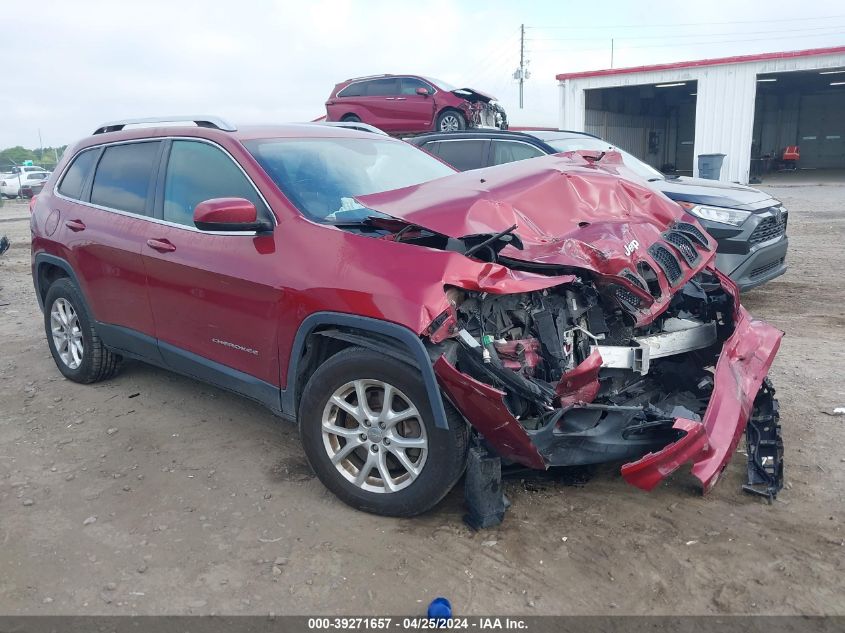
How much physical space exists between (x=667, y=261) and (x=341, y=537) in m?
2.14

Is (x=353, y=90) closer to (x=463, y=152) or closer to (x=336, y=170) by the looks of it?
(x=463, y=152)

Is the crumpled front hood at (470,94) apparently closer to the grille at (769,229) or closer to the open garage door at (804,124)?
the grille at (769,229)

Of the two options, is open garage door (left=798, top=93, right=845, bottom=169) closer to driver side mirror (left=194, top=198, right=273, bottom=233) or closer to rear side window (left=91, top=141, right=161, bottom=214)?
rear side window (left=91, top=141, right=161, bottom=214)

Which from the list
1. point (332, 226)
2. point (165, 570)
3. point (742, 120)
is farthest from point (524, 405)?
point (742, 120)

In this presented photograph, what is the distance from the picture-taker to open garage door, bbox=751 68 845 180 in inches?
1398

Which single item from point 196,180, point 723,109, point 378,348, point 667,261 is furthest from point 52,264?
point 723,109

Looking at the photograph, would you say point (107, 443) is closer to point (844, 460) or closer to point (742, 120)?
point (844, 460)

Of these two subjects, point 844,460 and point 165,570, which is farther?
point 844,460

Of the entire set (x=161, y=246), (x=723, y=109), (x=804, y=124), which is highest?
(x=723, y=109)

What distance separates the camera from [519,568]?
2.90 m

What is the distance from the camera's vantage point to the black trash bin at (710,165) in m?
22.5

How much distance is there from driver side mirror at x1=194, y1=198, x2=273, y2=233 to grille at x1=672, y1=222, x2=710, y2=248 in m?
2.34

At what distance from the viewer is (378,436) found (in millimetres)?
3195

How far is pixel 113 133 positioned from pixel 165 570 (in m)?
3.26
